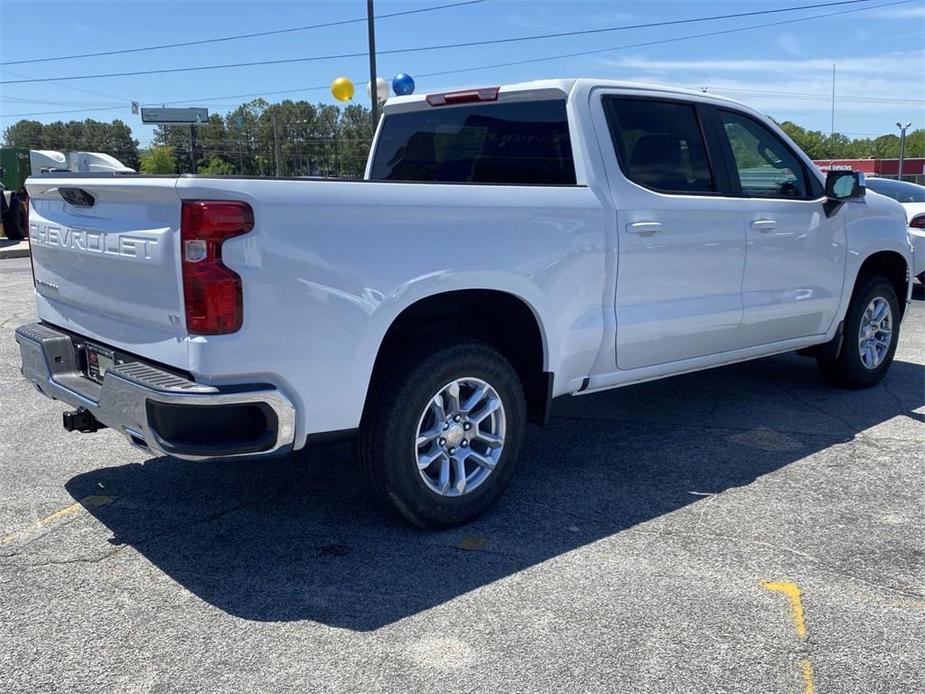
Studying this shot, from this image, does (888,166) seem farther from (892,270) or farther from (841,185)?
(841,185)

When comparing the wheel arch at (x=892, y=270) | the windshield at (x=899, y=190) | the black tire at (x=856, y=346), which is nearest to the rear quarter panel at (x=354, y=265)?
the black tire at (x=856, y=346)

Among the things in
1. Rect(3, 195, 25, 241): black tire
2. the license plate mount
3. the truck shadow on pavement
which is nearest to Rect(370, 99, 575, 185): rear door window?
the truck shadow on pavement

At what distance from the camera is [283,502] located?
4371mm

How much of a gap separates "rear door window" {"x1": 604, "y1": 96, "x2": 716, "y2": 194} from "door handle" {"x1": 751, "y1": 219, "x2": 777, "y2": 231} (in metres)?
0.34

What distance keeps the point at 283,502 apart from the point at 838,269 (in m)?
3.88

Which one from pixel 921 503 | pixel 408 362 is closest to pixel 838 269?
pixel 921 503

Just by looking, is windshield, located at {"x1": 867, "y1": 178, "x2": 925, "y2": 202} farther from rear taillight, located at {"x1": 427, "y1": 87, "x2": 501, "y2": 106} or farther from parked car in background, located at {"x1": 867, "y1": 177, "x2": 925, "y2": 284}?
rear taillight, located at {"x1": 427, "y1": 87, "x2": 501, "y2": 106}

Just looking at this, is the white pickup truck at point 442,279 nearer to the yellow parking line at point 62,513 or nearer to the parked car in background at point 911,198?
the yellow parking line at point 62,513

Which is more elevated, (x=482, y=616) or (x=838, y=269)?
(x=838, y=269)

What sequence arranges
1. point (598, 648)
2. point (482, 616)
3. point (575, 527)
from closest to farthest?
point (598, 648)
point (482, 616)
point (575, 527)

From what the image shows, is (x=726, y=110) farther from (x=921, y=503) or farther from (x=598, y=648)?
(x=598, y=648)

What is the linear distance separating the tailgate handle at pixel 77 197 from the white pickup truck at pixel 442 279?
0.02 metres

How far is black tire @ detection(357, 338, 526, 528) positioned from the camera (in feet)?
12.2

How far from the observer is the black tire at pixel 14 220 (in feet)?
69.4
